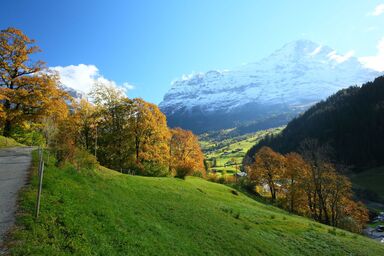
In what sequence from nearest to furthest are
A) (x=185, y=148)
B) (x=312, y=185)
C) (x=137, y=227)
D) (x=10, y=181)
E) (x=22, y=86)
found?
(x=137, y=227) < (x=10, y=181) < (x=22, y=86) < (x=312, y=185) < (x=185, y=148)

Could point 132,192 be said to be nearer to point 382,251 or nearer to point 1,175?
point 1,175

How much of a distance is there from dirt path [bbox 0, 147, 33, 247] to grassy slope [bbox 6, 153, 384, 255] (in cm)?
57

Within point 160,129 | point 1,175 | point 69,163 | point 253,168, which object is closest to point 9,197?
point 1,175

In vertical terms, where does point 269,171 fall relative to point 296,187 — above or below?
above

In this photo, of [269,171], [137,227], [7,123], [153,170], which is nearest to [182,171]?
[153,170]

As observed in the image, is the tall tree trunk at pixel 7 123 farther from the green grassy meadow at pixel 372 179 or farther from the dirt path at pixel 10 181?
the green grassy meadow at pixel 372 179

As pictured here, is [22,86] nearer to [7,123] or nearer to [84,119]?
[7,123]

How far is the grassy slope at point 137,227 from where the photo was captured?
13.8m

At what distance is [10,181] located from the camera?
20.0 meters

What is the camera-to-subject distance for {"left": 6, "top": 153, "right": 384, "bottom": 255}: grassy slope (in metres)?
13.8

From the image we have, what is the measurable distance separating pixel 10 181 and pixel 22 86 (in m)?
31.1

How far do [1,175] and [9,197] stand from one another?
615cm

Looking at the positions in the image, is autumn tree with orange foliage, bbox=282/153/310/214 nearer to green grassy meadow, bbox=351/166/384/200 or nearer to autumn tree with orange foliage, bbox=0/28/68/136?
autumn tree with orange foliage, bbox=0/28/68/136

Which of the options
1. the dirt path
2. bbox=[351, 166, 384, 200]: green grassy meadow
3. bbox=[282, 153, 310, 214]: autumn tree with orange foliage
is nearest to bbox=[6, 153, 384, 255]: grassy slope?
the dirt path
